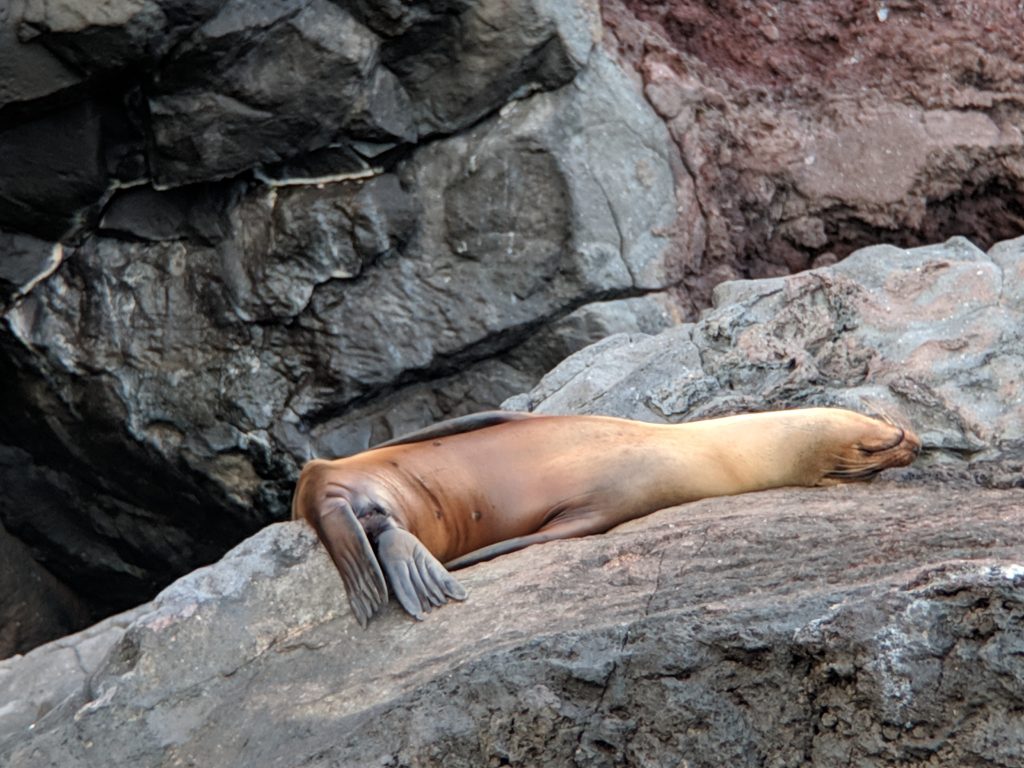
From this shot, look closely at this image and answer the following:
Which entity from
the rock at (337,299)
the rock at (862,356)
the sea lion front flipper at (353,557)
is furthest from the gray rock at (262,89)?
the sea lion front flipper at (353,557)

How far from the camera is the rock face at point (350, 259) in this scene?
20.6 ft

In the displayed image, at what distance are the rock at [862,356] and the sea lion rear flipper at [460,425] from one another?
0.61 m

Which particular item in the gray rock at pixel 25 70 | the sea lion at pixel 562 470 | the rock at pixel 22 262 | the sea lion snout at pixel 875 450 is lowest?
the sea lion snout at pixel 875 450

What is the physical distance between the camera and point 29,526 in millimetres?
7109

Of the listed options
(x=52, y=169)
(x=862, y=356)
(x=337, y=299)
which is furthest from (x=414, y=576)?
(x=52, y=169)

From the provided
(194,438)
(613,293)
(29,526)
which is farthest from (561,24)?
(29,526)

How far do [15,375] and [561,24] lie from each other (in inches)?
115

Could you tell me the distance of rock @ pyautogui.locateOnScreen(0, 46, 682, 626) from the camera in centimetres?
633

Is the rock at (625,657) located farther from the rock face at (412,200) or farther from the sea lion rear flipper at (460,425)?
the rock face at (412,200)

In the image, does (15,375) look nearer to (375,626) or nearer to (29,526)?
(29,526)

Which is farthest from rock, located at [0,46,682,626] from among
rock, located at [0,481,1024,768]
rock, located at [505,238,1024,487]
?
rock, located at [0,481,1024,768]

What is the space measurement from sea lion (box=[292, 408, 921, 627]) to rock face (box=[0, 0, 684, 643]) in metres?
1.99

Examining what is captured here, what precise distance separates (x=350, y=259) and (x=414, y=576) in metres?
2.97

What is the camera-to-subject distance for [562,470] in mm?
4242
